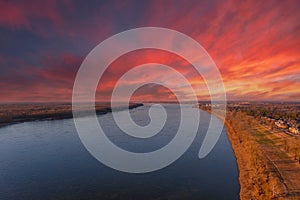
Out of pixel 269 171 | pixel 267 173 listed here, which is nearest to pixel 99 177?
pixel 267 173

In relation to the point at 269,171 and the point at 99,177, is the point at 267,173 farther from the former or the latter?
the point at 99,177

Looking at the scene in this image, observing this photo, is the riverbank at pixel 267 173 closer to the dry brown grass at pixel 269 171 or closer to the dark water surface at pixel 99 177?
the dry brown grass at pixel 269 171

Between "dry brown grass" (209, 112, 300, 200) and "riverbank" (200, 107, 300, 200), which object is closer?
"riverbank" (200, 107, 300, 200)

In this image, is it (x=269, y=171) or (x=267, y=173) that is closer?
(x=267, y=173)

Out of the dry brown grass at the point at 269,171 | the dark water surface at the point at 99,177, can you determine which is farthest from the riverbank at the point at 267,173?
the dark water surface at the point at 99,177

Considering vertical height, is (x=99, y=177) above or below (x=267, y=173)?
below

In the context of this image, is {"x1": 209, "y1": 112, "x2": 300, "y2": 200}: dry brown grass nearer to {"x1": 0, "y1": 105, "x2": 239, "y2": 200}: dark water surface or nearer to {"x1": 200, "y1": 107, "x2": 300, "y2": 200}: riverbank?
{"x1": 200, "y1": 107, "x2": 300, "y2": 200}: riverbank

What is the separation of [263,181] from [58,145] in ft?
103

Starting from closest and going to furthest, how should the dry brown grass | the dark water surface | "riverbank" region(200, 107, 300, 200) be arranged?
"riverbank" region(200, 107, 300, 200) < the dry brown grass < the dark water surface

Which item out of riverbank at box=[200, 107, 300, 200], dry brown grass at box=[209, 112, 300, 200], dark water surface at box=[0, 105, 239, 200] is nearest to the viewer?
riverbank at box=[200, 107, 300, 200]

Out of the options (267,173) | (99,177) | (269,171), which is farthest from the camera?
(99,177)

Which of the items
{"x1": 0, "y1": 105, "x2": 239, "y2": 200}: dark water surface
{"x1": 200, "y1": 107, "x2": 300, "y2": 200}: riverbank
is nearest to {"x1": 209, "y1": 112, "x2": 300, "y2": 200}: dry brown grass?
{"x1": 200, "y1": 107, "x2": 300, "y2": 200}: riverbank

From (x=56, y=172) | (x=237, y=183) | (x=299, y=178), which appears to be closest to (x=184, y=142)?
(x=237, y=183)

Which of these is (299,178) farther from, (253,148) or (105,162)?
(105,162)
